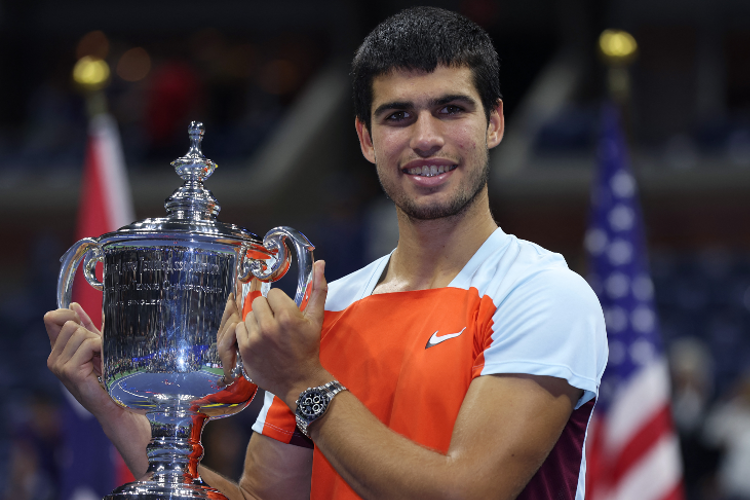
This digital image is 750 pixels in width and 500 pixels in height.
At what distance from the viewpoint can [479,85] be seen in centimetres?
161

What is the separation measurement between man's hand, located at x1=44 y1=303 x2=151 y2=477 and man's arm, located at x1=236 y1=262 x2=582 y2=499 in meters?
0.39

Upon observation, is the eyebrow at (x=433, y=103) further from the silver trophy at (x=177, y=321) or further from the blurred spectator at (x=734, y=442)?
the blurred spectator at (x=734, y=442)

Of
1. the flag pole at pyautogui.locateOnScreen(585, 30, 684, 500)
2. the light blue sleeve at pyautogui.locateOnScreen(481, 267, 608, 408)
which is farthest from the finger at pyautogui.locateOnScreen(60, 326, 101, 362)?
the flag pole at pyautogui.locateOnScreen(585, 30, 684, 500)

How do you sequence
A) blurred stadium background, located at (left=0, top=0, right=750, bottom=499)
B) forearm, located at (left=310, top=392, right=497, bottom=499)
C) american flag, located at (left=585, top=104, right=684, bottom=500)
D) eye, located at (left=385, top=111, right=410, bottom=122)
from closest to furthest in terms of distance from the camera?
forearm, located at (left=310, top=392, right=497, bottom=499)
eye, located at (left=385, top=111, right=410, bottom=122)
american flag, located at (left=585, top=104, right=684, bottom=500)
blurred stadium background, located at (left=0, top=0, right=750, bottom=499)

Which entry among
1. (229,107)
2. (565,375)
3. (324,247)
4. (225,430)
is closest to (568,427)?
(565,375)

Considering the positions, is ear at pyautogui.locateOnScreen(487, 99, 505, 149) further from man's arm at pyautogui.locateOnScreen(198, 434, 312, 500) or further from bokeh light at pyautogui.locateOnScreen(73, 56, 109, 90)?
bokeh light at pyautogui.locateOnScreen(73, 56, 109, 90)

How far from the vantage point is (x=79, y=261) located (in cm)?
160

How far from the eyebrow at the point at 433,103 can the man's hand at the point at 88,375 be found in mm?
667

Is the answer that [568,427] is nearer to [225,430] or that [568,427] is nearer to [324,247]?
[225,430]

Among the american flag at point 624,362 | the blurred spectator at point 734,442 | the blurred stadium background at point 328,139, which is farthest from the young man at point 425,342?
the blurred stadium background at point 328,139

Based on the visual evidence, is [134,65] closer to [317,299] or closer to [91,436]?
[91,436]

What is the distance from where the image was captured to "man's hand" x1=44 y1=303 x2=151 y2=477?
64.1 inches

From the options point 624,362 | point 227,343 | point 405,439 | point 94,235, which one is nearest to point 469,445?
point 405,439

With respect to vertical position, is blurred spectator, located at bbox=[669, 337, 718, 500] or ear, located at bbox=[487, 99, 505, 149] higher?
ear, located at bbox=[487, 99, 505, 149]
